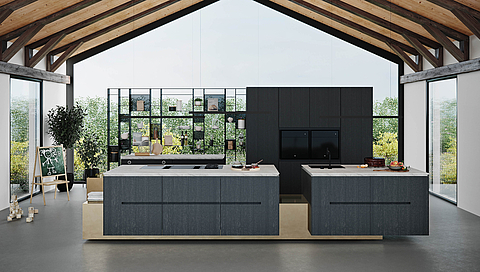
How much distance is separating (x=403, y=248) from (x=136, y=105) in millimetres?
5912

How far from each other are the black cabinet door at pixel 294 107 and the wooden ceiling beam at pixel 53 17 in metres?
3.69

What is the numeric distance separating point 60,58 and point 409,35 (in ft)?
22.9

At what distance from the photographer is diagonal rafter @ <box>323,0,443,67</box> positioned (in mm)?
6574

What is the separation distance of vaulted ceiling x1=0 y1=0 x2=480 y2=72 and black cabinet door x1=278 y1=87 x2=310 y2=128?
1.73 m

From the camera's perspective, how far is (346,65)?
28.2 ft

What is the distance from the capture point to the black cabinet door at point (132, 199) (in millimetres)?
4332

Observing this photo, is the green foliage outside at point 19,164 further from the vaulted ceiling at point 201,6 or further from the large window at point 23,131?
the vaulted ceiling at point 201,6

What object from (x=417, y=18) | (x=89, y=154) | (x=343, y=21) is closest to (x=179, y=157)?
(x=89, y=154)

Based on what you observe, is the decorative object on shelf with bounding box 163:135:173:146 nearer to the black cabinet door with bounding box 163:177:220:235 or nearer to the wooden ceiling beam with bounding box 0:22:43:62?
the wooden ceiling beam with bounding box 0:22:43:62

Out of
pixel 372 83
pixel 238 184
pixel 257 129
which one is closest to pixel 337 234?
pixel 238 184

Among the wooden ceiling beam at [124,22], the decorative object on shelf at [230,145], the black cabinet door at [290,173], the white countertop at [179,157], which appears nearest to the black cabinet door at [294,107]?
the black cabinet door at [290,173]

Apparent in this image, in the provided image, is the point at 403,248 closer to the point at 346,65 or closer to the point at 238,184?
the point at 238,184

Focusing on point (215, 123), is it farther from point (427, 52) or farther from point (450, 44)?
point (450, 44)

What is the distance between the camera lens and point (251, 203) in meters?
4.34
